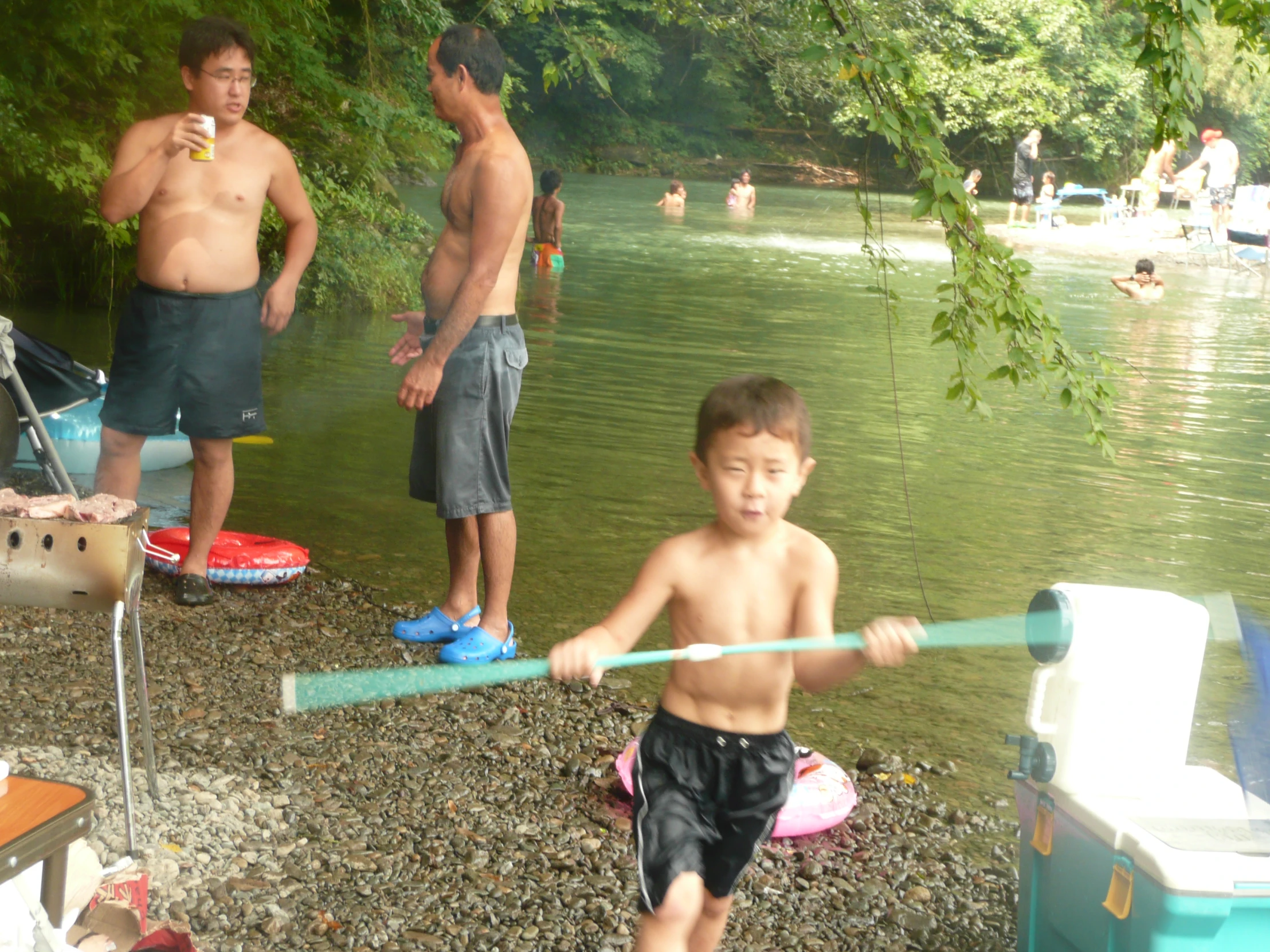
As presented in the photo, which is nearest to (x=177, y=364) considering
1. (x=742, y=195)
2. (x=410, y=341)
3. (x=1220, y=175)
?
(x=410, y=341)

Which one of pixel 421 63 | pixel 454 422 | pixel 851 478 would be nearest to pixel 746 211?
pixel 421 63

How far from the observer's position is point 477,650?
4.41 metres

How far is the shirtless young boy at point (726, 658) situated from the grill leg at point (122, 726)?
1.21 m

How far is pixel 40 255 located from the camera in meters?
12.0

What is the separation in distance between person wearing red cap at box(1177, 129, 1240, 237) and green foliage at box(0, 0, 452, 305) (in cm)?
1435

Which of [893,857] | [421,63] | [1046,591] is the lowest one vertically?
[893,857]

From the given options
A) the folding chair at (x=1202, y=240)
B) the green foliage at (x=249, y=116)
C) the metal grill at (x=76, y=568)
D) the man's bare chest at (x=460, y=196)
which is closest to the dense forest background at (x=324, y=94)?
the green foliage at (x=249, y=116)

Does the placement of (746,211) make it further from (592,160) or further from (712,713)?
(712,713)

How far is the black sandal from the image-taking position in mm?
4730

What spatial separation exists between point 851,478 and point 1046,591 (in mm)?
5123

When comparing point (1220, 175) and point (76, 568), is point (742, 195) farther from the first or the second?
point (76, 568)

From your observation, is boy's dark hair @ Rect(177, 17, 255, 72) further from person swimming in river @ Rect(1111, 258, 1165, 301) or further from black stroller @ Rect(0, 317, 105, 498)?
person swimming in river @ Rect(1111, 258, 1165, 301)

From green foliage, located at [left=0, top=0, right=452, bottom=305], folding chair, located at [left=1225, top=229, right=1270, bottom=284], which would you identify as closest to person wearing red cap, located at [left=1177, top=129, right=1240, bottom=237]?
folding chair, located at [left=1225, top=229, right=1270, bottom=284]

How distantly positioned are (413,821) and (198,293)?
2.14m
